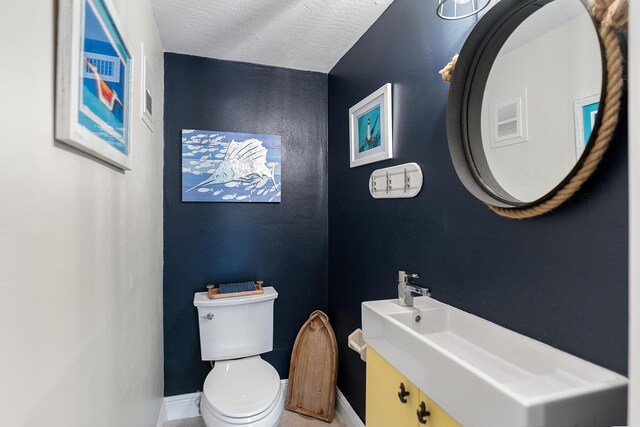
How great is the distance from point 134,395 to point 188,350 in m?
0.83

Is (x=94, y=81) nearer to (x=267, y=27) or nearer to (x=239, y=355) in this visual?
(x=267, y=27)

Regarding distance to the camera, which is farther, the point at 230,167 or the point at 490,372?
the point at 230,167

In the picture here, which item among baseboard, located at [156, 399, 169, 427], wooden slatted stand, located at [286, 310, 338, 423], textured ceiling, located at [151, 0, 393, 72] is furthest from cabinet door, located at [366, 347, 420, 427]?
textured ceiling, located at [151, 0, 393, 72]

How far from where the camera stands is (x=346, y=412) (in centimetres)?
203

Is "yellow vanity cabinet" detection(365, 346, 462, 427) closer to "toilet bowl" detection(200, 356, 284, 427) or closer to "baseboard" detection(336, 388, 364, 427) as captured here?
"toilet bowl" detection(200, 356, 284, 427)

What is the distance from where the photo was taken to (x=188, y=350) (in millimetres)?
2129

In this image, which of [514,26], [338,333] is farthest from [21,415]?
[338,333]

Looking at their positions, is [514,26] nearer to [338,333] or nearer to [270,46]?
[270,46]

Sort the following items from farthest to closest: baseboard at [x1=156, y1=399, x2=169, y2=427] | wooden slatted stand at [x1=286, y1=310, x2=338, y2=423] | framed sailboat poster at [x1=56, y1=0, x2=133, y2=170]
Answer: wooden slatted stand at [x1=286, y1=310, x2=338, y2=423]
baseboard at [x1=156, y1=399, x2=169, y2=427]
framed sailboat poster at [x1=56, y1=0, x2=133, y2=170]

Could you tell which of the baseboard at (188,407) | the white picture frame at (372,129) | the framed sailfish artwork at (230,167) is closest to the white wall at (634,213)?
the white picture frame at (372,129)

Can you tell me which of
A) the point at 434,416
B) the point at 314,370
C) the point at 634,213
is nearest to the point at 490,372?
the point at 434,416

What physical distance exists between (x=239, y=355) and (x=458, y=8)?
81.8 inches

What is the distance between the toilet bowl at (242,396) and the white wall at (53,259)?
0.41m

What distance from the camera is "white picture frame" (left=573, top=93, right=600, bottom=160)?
0.76 m
